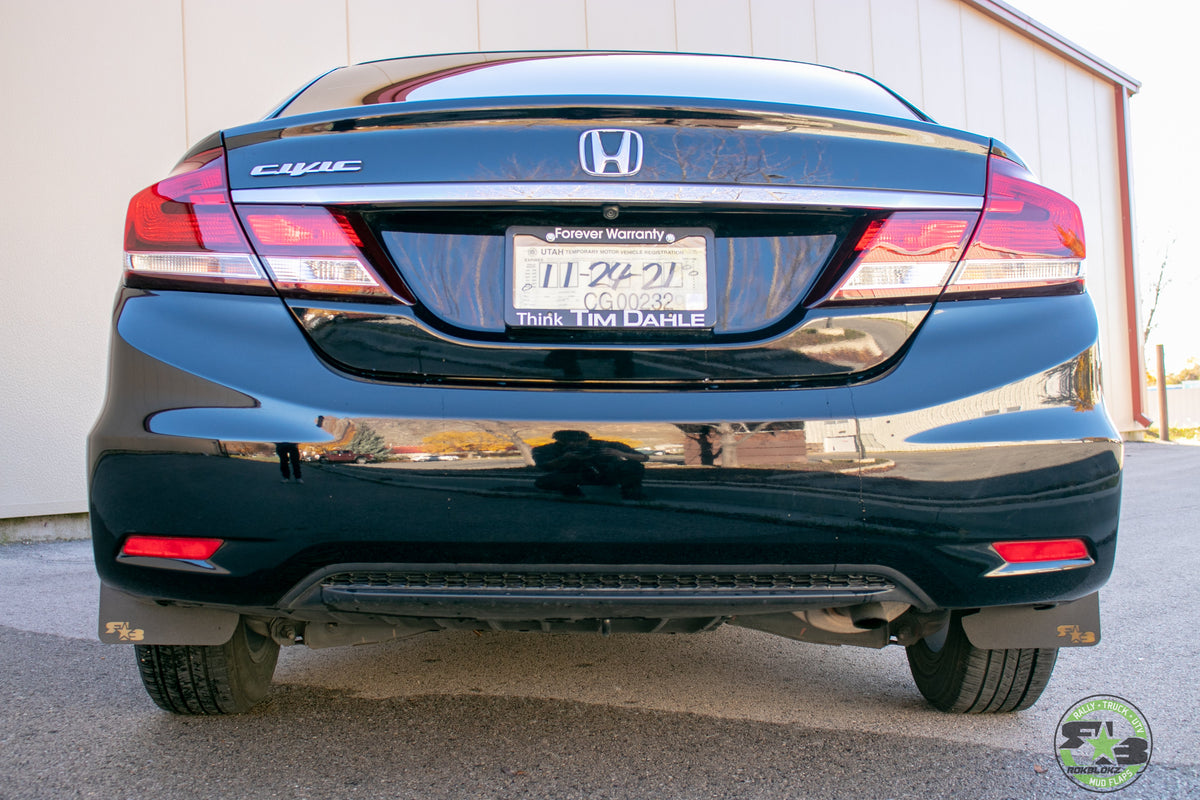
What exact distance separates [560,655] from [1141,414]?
16.2 meters

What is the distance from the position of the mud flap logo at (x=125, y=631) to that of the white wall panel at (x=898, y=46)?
10.8 meters

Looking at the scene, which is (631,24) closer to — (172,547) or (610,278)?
(610,278)

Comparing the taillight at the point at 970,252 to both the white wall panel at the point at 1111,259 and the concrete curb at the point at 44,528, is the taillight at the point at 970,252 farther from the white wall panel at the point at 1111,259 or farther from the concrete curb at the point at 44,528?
the white wall panel at the point at 1111,259

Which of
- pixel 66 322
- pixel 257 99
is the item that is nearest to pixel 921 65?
pixel 257 99

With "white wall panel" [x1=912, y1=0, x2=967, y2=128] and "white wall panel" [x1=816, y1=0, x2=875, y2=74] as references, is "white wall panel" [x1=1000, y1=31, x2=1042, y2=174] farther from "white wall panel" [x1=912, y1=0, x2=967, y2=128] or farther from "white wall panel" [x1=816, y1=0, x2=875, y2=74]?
"white wall panel" [x1=816, y1=0, x2=875, y2=74]

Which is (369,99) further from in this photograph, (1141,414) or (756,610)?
(1141,414)

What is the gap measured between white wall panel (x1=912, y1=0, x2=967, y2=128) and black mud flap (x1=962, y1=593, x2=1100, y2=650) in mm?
11006

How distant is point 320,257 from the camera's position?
4.92 feet

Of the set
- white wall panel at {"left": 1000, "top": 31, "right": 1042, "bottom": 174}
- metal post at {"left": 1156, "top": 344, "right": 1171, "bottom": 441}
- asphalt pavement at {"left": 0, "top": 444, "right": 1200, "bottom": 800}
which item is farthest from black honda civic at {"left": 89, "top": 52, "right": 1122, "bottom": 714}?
metal post at {"left": 1156, "top": 344, "right": 1171, "bottom": 441}

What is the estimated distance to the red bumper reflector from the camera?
1.52 metres

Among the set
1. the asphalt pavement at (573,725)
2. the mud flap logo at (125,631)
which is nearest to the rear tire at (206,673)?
the asphalt pavement at (573,725)

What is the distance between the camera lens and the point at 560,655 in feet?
9.10

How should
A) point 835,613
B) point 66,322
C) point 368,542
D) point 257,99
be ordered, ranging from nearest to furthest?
point 368,542 → point 835,613 → point 66,322 → point 257,99

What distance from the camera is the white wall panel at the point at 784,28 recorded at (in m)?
9.16
